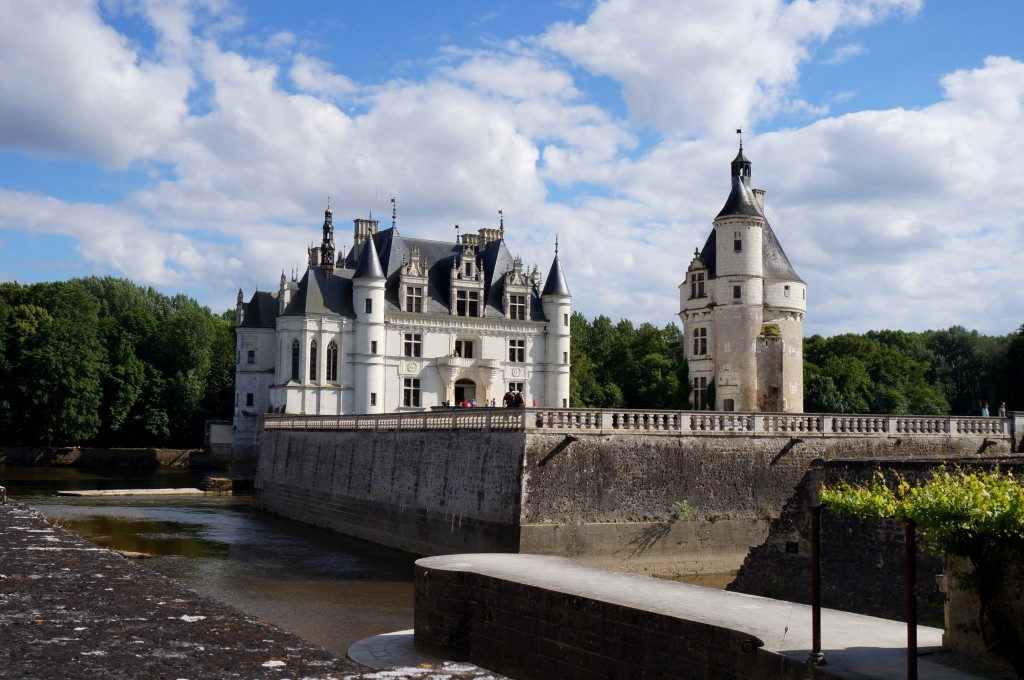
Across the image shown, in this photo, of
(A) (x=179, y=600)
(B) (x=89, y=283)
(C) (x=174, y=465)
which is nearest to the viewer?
(A) (x=179, y=600)

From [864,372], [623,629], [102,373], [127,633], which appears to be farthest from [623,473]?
[102,373]

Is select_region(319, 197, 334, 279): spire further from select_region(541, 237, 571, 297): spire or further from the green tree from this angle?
the green tree

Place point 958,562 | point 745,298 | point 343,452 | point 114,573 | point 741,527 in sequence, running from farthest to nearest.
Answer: point 745,298 → point 343,452 → point 741,527 → point 958,562 → point 114,573

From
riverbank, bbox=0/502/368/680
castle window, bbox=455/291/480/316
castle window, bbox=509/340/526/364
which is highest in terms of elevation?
castle window, bbox=455/291/480/316

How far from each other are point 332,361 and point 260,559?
22461mm

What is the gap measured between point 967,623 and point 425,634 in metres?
7.83

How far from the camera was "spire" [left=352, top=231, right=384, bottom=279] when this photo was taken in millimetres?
46375

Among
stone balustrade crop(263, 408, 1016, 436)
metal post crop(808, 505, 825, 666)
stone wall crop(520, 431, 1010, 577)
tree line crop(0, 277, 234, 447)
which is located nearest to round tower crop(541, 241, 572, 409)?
stone balustrade crop(263, 408, 1016, 436)

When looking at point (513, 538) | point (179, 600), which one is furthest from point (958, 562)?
point (513, 538)

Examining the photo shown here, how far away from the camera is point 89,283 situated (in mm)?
95188

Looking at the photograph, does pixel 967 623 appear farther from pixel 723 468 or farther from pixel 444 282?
pixel 444 282

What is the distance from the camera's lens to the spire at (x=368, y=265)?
152 ft

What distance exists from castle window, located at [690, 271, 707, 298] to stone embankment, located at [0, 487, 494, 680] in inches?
1263

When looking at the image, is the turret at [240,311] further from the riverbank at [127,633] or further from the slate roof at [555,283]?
the riverbank at [127,633]
